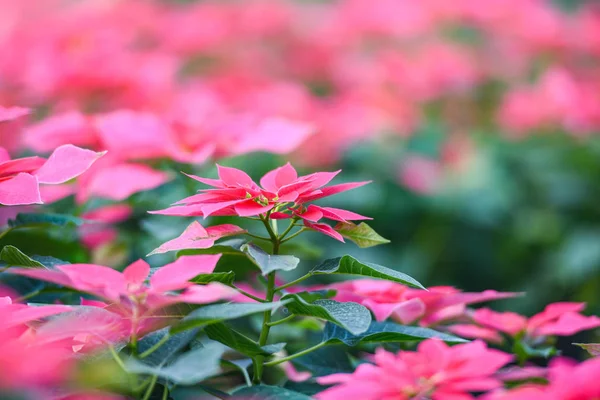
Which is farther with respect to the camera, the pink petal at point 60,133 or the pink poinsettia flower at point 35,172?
the pink petal at point 60,133

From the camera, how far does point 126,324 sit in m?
0.57

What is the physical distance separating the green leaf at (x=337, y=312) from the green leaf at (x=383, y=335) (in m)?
0.04

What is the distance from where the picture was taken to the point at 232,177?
0.64 meters

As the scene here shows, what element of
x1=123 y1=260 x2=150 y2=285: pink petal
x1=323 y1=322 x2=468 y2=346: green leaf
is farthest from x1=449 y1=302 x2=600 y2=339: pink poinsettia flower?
x1=123 y1=260 x2=150 y2=285: pink petal

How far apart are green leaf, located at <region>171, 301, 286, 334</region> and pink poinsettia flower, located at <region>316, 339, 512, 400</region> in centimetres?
7

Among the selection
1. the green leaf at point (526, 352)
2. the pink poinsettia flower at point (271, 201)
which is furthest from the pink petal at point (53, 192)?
the green leaf at point (526, 352)

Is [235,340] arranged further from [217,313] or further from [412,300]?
[412,300]

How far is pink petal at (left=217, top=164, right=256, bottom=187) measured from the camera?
632 millimetres

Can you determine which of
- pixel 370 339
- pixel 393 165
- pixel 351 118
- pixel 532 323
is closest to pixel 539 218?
pixel 393 165

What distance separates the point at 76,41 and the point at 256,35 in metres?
1.01

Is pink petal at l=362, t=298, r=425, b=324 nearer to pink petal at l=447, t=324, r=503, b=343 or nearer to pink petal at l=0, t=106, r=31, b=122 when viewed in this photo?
pink petal at l=447, t=324, r=503, b=343

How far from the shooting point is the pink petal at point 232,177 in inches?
24.9

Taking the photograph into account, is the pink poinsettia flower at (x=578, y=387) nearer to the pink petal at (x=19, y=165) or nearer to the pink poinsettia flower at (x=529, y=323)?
the pink poinsettia flower at (x=529, y=323)

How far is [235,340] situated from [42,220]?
0.28 meters
